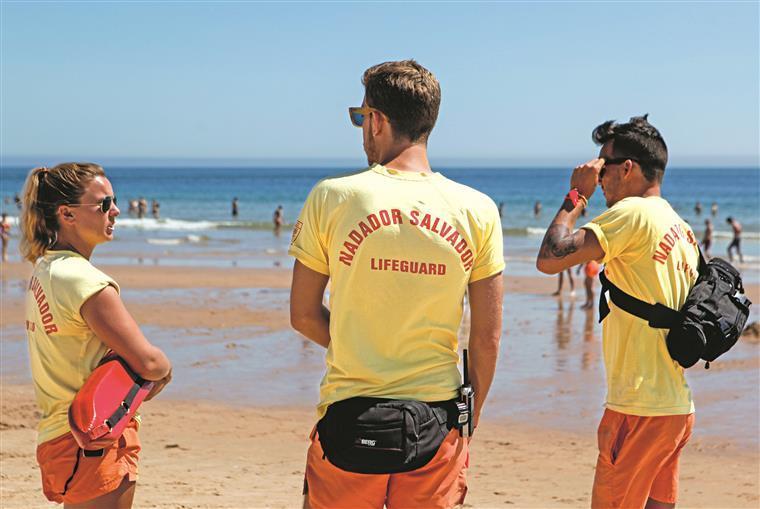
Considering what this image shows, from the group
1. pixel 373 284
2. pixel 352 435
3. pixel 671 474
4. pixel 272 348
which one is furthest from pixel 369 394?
pixel 272 348

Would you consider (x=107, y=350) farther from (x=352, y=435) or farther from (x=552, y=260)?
(x=552, y=260)

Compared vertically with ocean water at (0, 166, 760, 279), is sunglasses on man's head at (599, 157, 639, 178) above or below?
above

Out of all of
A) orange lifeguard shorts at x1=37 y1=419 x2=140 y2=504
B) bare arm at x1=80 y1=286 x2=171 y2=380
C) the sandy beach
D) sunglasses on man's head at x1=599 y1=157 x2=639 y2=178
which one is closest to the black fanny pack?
bare arm at x1=80 y1=286 x2=171 y2=380

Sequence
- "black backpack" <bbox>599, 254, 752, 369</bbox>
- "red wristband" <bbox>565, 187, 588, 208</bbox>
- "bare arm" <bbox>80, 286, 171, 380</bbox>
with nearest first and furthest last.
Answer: "bare arm" <bbox>80, 286, 171, 380</bbox>
"black backpack" <bbox>599, 254, 752, 369</bbox>
"red wristband" <bbox>565, 187, 588, 208</bbox>

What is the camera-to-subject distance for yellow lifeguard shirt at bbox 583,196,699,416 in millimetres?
3994

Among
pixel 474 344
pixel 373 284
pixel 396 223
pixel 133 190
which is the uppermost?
pixel 396 223

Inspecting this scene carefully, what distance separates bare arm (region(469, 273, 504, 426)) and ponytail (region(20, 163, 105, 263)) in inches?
62.6

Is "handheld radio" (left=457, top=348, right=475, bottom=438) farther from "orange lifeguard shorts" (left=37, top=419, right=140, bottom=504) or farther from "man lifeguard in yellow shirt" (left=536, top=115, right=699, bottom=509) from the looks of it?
"orange lifeguard shorts" (left=37, top=419, right=140, bottom=504)

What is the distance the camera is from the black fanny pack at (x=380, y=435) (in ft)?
9.71

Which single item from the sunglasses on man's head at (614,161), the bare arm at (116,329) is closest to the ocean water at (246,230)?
the sunglasses on man's head at (614,161)

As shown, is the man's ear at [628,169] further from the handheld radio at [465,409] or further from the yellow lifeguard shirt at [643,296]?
the handheld radio at [465,409]

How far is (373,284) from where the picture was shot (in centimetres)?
300

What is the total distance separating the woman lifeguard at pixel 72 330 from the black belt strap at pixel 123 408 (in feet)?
0.21

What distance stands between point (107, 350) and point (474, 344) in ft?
4.49
